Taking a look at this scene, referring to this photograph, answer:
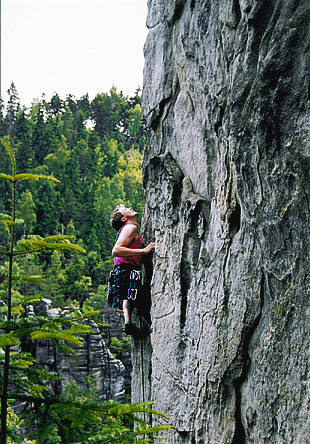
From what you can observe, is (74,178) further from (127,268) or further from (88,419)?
(88,419)

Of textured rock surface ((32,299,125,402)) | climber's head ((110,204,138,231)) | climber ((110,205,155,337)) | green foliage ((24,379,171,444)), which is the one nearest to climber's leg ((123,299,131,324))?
climber ((110,205,155,337))

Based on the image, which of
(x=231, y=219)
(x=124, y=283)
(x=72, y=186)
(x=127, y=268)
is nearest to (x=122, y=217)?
(x=127, y=268)

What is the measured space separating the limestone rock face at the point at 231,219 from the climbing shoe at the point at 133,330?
0.67 meters

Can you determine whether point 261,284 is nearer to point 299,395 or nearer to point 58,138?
point 299,395

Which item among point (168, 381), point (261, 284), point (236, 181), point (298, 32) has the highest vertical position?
point (298, 32)

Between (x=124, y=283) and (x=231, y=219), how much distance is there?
6.13ft

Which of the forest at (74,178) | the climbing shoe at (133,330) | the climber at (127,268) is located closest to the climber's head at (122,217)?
the climber at (127,268)

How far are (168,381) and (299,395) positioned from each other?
1566 millimetres

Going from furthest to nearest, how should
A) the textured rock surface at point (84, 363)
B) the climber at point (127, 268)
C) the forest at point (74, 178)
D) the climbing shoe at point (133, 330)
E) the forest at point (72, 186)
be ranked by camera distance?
1. the forest at point (74, 178)
2. the forest at point (72, 186)
3. the textured rock surface at point (84, 363)
4. the climbing shoe at point (133, 330)
5. the climber at point (127, 268)

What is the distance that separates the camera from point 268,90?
351 centimetres

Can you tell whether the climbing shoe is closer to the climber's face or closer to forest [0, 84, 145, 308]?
the climber's face

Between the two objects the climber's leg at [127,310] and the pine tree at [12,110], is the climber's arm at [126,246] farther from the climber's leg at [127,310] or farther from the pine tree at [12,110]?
the pine tree at [12,110]

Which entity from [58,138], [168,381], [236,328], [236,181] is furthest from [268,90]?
[58,138]

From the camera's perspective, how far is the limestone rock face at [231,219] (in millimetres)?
3406
